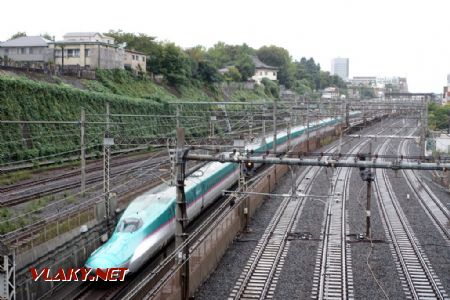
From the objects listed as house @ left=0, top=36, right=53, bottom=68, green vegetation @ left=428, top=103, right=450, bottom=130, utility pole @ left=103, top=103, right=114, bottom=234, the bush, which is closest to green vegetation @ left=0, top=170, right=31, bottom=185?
utility pole @ left=103, top=103, right=114, bottom=234

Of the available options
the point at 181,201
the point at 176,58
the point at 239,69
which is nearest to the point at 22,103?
the point at 181,201

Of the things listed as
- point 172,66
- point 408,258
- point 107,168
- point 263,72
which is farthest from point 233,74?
point 408,258

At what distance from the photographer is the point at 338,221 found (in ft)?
64.4

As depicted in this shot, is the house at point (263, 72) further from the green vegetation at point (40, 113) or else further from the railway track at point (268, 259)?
the railway track at point (268, 259)

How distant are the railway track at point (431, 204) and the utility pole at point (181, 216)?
1004 cm

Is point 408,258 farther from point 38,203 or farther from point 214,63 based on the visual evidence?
point 214,63

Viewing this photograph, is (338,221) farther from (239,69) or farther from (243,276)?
(239,69)

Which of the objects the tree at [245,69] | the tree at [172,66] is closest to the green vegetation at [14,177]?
the tree at [172,66]

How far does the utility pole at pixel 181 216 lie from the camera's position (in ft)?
34.9

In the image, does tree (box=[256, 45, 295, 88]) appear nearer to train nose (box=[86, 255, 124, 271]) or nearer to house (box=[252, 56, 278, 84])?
house (box=[252, 56, 278, 84])

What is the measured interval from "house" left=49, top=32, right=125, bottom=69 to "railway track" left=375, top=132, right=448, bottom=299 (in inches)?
1171

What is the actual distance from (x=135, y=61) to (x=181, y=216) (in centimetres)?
4165

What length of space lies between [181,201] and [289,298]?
3.67m

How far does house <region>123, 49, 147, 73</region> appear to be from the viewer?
49.4 meters
